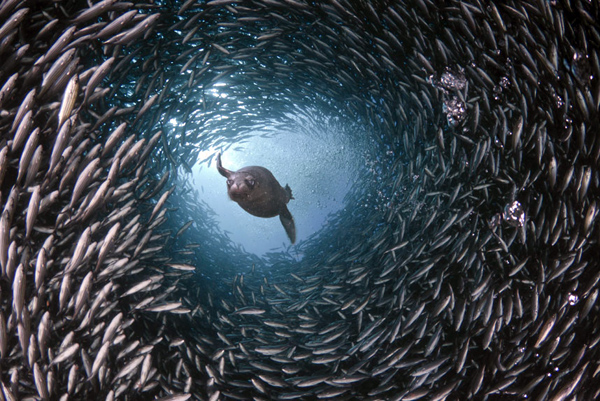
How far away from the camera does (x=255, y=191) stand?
5562 mm

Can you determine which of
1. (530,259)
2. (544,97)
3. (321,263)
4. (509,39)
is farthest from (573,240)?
(321,263)

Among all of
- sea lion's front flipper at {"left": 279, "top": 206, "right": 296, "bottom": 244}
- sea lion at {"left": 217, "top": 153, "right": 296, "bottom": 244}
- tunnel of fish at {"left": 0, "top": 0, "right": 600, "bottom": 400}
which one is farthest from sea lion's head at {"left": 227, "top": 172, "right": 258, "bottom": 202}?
sea lion's front flipper at {"left": 279, "top": 206, "right": 296, "bottom": 244}

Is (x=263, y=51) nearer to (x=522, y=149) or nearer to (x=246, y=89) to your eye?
(x=246, y=89)

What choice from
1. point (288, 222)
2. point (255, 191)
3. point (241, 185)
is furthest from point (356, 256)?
point (241, 185)

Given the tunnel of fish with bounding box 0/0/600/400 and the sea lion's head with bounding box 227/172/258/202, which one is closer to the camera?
the tunnel of fish with bounding box 0/0/600/400

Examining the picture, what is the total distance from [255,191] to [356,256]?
2201 mm

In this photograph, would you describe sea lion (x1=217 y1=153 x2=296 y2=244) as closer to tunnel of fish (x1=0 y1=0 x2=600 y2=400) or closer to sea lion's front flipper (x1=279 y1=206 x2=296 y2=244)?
sea lion's front flipper (x1=279 y1=206 x2=296 y2=244)

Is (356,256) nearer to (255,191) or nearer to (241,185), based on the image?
(255,191)

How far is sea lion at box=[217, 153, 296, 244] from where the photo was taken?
17.1 ft

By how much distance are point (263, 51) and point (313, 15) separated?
1.16 metres

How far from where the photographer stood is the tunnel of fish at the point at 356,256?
2795 mm

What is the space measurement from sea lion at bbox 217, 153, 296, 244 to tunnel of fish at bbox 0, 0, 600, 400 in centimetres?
137

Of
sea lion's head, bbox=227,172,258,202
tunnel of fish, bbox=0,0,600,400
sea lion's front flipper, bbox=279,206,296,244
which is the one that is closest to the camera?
tunnel of fish, bbox=0,0,600,400

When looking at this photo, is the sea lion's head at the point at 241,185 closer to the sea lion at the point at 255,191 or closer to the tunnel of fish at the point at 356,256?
the sea lion at the point at 255,191
